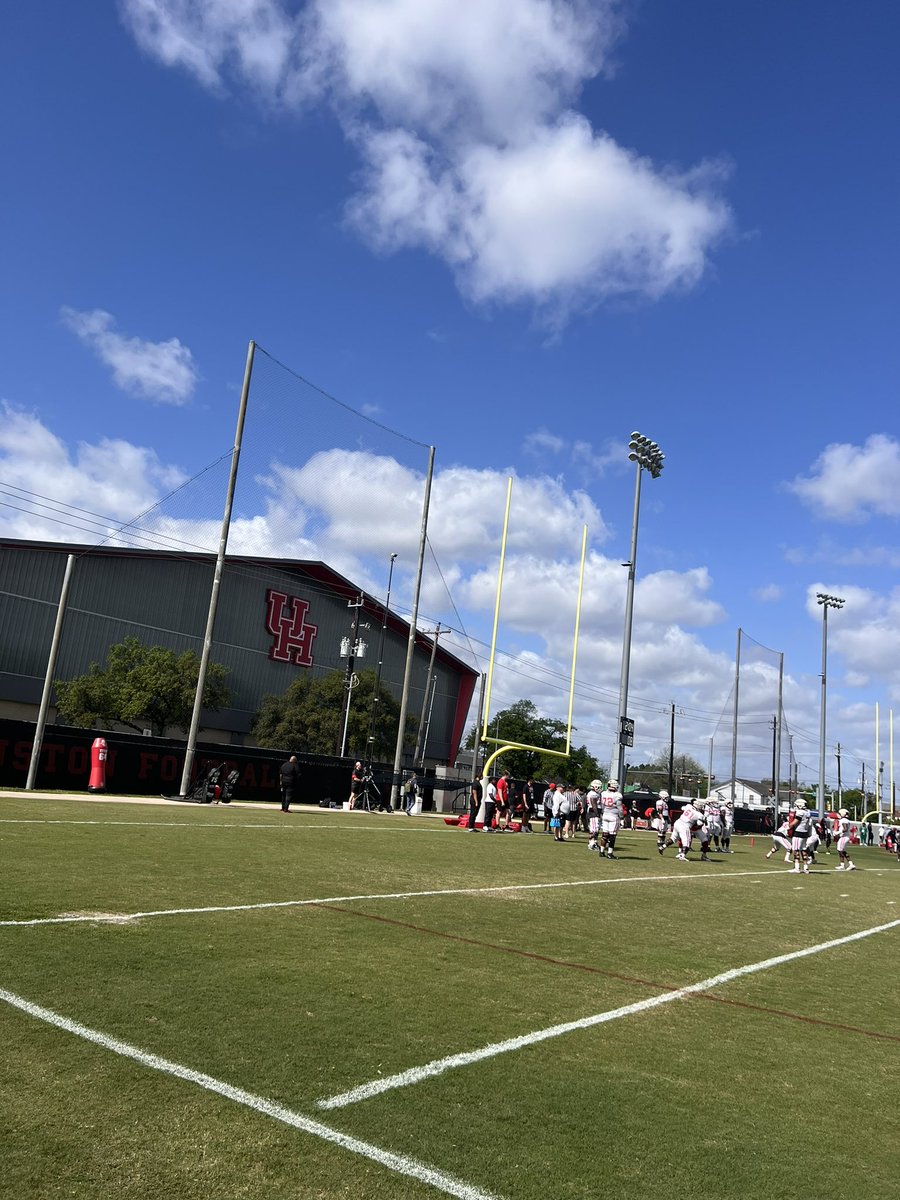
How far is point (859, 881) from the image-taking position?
22.6 meters

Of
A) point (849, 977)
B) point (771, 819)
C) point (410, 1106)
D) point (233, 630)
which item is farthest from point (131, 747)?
point (771, 819)

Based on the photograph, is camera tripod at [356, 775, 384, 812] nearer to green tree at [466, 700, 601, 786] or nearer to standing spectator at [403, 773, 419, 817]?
standing spectator at [403, 773, 419, 817]

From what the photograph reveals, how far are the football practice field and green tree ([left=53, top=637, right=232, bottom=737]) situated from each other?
143ft

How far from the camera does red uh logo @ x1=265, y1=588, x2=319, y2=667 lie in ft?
223

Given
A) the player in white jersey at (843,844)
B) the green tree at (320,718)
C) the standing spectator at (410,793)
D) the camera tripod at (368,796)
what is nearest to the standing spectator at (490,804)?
the camera tripod at (368,796)

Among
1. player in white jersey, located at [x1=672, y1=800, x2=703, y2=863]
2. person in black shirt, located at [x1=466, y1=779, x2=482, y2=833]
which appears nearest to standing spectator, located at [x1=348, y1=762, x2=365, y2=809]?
person in black shirt, located at [x1=466, y1=779, x2=482, y2=833]

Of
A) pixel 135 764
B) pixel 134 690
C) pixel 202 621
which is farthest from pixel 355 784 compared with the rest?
pixel 202 621

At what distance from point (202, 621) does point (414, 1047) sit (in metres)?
60.0

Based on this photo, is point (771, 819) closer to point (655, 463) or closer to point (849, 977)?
point (655, 463)

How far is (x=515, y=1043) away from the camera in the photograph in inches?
217

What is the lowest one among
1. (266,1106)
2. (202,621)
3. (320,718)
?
(266,1106)

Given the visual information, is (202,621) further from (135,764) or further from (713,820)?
(713,820)

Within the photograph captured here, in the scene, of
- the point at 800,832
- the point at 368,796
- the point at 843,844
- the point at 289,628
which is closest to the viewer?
the point at 800,832

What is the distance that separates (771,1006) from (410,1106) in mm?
3993
